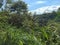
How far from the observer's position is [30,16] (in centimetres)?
2106

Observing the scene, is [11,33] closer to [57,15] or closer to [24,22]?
[24,22]

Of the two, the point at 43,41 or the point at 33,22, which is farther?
the point at 33,22

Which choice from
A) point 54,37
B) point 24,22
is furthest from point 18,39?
point 24,22

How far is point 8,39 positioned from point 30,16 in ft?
31.3

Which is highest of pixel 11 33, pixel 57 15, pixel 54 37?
pixel 11 33

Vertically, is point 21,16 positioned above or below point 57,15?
above

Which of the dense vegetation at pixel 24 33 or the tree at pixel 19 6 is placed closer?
the dense vegetation at pixel 24 33

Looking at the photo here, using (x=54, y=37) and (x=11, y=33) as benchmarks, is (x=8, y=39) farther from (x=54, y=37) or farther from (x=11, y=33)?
(x=54, y=37)

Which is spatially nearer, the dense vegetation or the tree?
the dense vegetation

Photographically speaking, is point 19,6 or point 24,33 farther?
point 19,6

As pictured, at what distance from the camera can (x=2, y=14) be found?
68.3 ft

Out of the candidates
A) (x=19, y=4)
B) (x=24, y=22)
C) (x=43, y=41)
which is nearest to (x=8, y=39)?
(x=43, y=41)

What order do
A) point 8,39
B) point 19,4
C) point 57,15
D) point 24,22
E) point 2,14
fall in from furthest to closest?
Answer: point 57,15 → point 19,4 → point 2,14 → point 24,22 → point 8,39

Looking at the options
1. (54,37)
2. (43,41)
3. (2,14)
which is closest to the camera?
(43,41)
